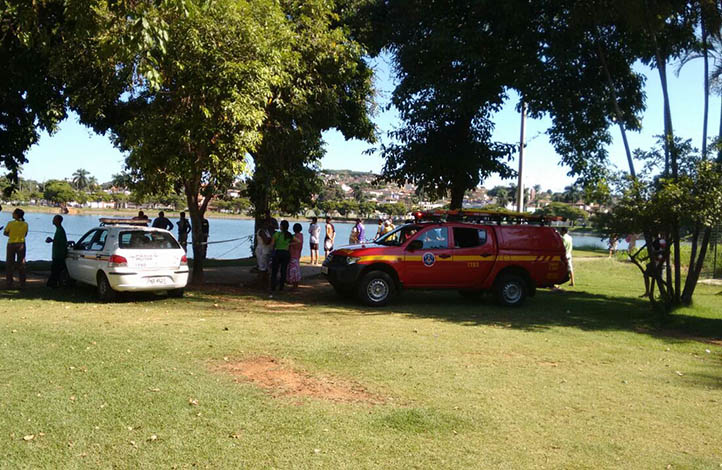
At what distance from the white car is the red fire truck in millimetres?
3277

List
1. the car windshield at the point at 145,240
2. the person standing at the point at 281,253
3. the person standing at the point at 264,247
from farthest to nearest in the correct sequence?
the person standing at the point at 264,247, the person standing at the point at 281,253, the car windshield at the point at 145,240

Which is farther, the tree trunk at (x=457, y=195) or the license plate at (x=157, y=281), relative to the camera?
the tree trunk at (x=457, y=195)

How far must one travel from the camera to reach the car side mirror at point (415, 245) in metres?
12.6

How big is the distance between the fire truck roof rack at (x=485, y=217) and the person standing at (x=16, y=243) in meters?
8.51

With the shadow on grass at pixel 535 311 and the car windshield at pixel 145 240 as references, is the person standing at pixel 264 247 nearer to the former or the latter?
the shadow on grass at pixel 535 311

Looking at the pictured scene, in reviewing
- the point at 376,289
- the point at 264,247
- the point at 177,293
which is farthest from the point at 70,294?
the point at 376,289

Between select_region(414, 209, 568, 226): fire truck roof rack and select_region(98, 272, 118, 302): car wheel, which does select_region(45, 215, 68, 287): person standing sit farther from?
select_region(414, 209, 568, 226): fire truck roof rack

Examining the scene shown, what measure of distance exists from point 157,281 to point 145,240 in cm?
84

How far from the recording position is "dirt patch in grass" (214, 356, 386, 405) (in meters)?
5.95

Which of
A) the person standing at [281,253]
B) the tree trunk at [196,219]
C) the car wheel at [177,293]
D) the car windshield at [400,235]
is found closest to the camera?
the car wheel at [177,293]

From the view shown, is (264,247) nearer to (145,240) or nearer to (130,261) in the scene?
(145,240)

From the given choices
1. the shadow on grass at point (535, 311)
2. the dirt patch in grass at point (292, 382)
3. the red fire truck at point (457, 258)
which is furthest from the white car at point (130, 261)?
the dirt patch in grass at point (292, 382)

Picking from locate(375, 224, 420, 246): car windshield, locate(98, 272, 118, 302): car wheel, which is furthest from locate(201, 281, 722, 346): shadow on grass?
locate(98, 272, 118, 302): car wheel

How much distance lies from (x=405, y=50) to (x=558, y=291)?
795cm
